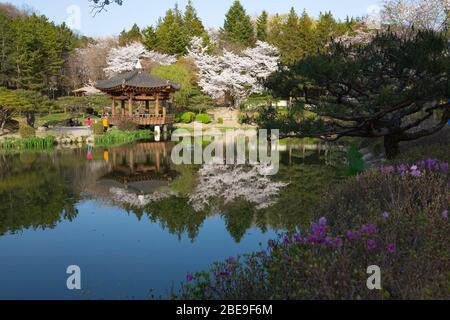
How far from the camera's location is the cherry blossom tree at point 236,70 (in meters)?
32.6

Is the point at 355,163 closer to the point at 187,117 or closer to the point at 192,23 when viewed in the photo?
the point at 187,117

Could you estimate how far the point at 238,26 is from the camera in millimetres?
40438

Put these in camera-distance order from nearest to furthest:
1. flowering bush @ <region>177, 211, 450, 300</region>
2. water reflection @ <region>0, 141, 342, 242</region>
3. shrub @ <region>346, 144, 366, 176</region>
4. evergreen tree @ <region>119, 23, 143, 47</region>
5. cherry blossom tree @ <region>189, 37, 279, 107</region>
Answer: flowering bush @ <region>177, 211, 450, 300</region> < water reflection @ <region>0, 141, 342, 242</region> < shrub @ <region>346, 144, 366, 176</region> < cherry blossom tree @ <region>189, 37, 279, 107</region> < evergreen tree @ <region>119, 23, 143, 47</region>

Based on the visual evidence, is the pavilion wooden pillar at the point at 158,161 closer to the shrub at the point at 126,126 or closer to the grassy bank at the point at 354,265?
the shrub at the point at 126,126

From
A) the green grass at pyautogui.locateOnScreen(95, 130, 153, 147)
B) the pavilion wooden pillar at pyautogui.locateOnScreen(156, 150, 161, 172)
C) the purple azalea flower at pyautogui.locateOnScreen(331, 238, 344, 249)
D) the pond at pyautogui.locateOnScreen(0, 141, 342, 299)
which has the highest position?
the green grass at pyautogui.locateOnScreen(95, 130, 153, 147)

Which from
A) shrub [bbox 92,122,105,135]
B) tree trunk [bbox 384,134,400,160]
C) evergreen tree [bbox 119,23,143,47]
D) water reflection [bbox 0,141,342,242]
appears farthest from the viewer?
evergreen tree [bbox 119,23,143,47]

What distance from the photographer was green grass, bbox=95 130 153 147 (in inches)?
867

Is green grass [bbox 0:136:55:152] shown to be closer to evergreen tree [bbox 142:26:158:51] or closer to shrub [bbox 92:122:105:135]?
shrub [bbox 92:122:105:135]

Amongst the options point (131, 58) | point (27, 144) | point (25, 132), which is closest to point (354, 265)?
point (27, 144)

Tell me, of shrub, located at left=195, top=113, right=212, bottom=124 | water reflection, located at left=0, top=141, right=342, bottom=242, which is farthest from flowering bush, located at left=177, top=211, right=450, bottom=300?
shrub, located at left=195, top=113, right=212, bottom=124

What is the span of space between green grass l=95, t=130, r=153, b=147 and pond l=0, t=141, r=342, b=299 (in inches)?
247

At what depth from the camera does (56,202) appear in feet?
32.6

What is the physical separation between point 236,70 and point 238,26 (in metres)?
9.00

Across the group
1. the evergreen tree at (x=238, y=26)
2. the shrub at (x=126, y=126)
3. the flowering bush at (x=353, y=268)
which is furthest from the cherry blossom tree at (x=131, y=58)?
the flowering bush at (x=353, y=268)
